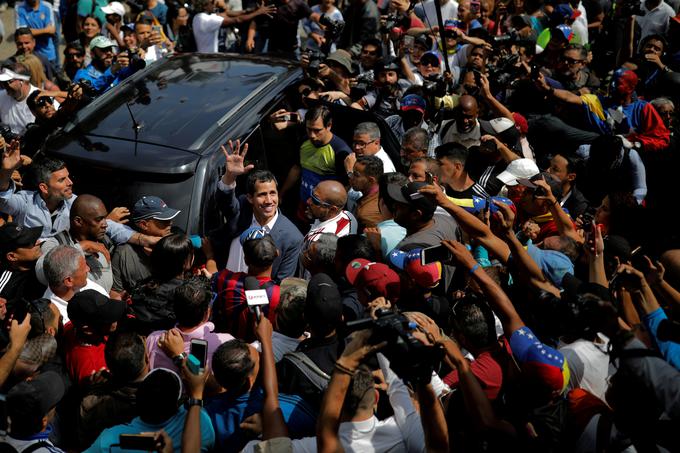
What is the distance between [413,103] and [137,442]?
4638mm

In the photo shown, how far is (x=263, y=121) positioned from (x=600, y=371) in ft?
11.4

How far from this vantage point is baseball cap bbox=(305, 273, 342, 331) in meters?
3.60

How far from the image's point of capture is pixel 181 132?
544 cm

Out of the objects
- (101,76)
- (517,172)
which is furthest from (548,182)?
(101,76)

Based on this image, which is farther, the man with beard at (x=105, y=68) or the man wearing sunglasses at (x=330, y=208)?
the man with beard at (x=105, y=68)

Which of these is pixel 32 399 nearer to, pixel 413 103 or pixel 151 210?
pixel 151 210

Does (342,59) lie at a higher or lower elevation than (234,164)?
higher

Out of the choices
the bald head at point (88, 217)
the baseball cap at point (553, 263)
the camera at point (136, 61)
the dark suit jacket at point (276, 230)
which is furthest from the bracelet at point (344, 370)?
the camera at point (136, 61)

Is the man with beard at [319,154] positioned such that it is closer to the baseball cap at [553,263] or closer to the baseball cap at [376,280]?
the baseball cap at [376,280]

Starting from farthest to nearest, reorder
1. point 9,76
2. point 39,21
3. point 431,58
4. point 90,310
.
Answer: point 39,21 → point 431,58 → point 9,76 → point 90,310

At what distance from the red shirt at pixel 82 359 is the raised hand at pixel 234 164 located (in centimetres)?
164

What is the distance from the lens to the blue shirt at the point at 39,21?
10242mm

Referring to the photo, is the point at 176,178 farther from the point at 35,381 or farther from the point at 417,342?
the point at 417,342

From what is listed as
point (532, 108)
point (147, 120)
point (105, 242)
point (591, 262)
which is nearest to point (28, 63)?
point (147, 120)
